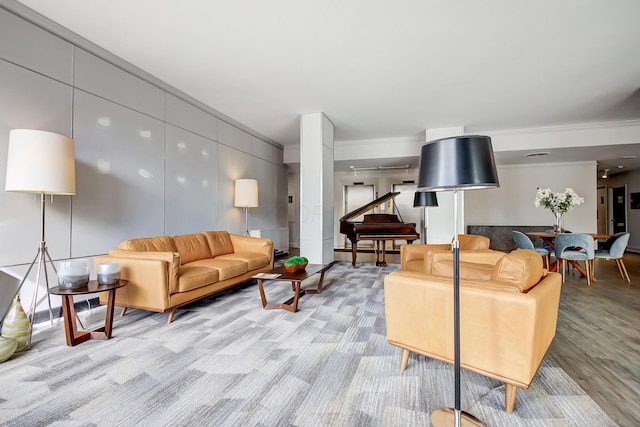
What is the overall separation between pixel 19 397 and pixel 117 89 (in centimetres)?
330

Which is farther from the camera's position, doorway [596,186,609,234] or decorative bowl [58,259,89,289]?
doorway [596,186,609,234]

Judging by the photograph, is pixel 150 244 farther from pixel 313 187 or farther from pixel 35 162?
pixel 313 187

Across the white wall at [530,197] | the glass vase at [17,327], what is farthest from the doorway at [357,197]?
the glass vase at [17,327]

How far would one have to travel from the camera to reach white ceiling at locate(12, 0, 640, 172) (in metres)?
2.82

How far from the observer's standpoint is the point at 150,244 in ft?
11.6

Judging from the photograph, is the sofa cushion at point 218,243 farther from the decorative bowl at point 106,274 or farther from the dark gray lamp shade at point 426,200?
the dark gray lamp shade at point 426,200

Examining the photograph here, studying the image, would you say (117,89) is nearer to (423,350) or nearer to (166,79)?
(166,79)

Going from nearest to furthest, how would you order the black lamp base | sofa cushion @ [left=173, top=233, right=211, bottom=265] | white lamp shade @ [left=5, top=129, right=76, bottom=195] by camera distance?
the black lamp base < white lamp shade @ [left=5, top=129, right=76, bottom=195] < sofa cushion @ [left=173, top=233, right=211, bottom=265]

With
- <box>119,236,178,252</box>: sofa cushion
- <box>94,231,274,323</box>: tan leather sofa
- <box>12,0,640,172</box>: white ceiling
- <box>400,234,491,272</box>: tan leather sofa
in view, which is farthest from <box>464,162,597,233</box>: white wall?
<box>119,236,178,252</box>: sofa cushion

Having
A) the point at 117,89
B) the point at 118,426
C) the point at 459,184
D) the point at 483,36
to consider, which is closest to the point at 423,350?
the point at 459,184

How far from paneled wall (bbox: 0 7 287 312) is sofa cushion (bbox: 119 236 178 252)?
0.45m

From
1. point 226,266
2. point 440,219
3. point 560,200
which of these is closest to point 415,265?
point 226,266

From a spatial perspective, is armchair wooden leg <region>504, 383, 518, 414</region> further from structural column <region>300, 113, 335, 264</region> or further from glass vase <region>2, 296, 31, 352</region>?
structural column <region>300, 113, 335, 264</region>

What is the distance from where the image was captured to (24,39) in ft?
9.30
